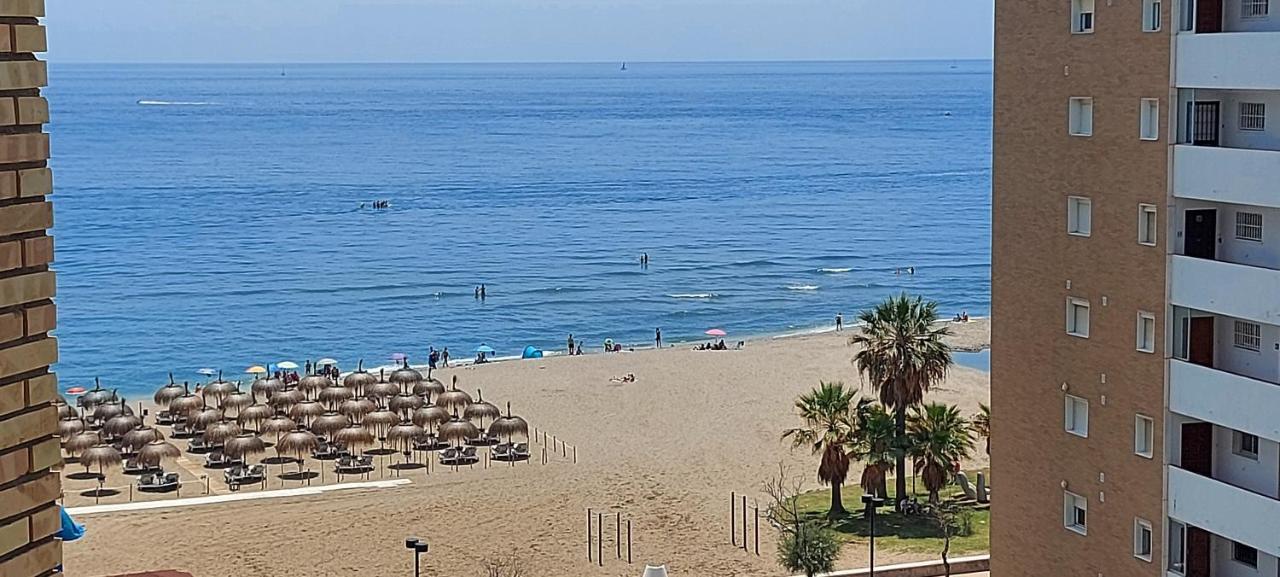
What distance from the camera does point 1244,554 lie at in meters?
18.8

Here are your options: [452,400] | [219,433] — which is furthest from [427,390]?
[219,433]

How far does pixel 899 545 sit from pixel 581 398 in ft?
70.8

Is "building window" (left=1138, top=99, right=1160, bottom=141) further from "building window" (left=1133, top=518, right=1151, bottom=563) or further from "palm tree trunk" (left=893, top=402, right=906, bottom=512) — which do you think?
"palm tree trunk" (left=893, top=402, right=906, bottom=512)

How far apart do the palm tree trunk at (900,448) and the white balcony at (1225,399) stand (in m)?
12.1

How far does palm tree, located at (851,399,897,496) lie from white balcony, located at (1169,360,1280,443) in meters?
12.0

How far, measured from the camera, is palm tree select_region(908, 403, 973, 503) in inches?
1228

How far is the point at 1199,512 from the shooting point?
18984 mm

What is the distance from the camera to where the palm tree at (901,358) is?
31422mm

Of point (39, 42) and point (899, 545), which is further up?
point (39, 42)

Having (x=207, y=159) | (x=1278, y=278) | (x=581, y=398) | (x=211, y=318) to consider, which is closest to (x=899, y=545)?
(x=1278, y=278)

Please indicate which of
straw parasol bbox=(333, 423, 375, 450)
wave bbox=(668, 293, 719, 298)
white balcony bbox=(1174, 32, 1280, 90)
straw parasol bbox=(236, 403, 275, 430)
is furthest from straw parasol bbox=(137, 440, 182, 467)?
wave bbox=(668, 293, 719, 298)

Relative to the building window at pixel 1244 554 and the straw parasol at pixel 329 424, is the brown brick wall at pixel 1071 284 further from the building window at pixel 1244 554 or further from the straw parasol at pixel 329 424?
the straw parasol at pixel 329 424

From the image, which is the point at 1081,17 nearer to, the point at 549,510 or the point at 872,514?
the point at 872,514

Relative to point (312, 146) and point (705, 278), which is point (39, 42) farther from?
point (312, 146)
